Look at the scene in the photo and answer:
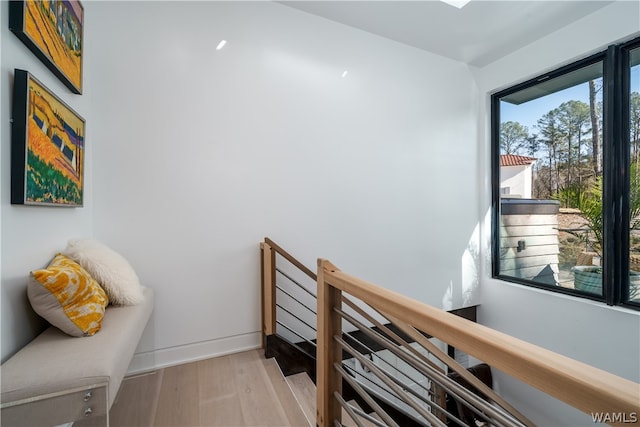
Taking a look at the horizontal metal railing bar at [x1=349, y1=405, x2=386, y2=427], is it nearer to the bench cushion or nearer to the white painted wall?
the bench cushion

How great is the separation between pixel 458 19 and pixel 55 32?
290 cm

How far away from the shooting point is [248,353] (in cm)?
203

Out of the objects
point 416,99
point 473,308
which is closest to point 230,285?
point 416,99

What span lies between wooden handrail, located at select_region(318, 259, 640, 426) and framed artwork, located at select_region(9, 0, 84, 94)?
173cm

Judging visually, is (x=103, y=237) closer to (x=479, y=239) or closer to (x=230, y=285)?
(x=230, y=285)

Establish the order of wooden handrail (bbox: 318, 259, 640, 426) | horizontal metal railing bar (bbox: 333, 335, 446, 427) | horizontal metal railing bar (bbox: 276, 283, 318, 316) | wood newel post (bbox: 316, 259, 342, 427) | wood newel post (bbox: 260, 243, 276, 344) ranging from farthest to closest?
horizontal metal railing bar (bbox: 276, 283, 318, 316)
wood newel post (bbox: 260, 243, 276, 344)
wood newel post (bbox: 316, 259, 342, 427)
horizontal metal railing bar (bbox: 333, 335, 446, 427)
wooden handrail (bbox: 318, 259, 640, 426)

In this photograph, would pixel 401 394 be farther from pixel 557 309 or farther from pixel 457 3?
pixel 457 3

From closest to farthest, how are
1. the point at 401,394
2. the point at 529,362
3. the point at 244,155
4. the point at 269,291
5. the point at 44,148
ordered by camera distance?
the point at 529,362
the point at 401,394
the point at 44,148
the point at 269,291
the point at 244,155

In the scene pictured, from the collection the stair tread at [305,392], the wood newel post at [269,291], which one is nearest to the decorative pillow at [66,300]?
the wood newel post at [269,291]

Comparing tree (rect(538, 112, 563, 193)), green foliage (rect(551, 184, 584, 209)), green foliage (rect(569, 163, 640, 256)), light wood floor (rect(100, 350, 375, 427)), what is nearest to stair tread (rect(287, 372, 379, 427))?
light wood floor (rect(100, 350, 375, 427))

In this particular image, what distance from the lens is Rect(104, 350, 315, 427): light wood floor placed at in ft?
4.62

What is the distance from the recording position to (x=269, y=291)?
6.36 feet

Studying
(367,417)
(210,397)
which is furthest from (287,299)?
(367,417)

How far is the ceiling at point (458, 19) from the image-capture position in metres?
2.28
